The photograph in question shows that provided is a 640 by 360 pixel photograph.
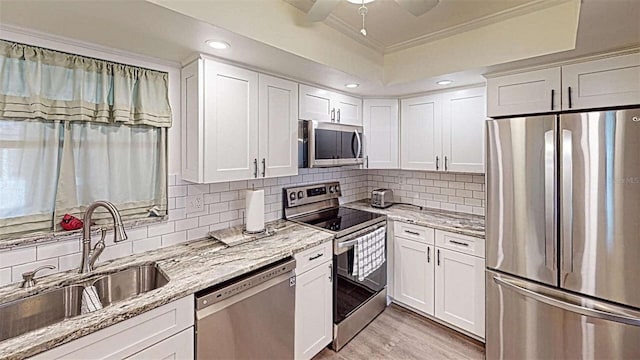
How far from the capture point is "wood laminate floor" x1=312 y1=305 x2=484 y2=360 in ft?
7.72

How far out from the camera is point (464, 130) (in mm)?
2736

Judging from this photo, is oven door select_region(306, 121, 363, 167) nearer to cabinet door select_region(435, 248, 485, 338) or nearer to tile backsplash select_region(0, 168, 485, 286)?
tile backsplash select_region(0, 168, 485, 286)

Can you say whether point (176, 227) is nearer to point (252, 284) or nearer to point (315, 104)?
point (252, 284)

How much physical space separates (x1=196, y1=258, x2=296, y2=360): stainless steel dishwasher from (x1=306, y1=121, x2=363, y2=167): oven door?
999 mm

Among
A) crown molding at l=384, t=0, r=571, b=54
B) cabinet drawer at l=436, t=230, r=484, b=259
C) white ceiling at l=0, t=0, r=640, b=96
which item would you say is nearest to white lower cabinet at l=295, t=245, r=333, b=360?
cabinet drawer at l=436, t=230, r=484, b=259

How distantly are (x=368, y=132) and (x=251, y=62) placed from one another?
1.59 m

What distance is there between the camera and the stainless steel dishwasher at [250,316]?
156 centimetres

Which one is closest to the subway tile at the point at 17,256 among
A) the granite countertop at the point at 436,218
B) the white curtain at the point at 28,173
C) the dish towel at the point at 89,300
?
the white curtain at the point at 28,173

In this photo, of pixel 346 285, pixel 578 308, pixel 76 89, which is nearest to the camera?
pixel 76 89

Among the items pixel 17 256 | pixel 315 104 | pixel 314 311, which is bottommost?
pixel 314 311

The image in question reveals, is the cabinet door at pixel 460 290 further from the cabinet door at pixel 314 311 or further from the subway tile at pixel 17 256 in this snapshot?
the subway tile at pixel 17 256

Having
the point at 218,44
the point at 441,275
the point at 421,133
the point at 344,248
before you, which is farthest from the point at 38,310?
the point at 421,133

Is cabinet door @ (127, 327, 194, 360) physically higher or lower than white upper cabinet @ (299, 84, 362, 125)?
lower

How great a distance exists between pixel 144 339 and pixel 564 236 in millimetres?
2415
